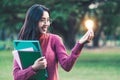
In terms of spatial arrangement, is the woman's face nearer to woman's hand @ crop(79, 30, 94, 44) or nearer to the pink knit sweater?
the pink knit sweater

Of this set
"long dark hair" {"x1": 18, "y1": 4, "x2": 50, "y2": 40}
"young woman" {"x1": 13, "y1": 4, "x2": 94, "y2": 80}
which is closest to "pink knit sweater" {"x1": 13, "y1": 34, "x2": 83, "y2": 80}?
"young woman" {"x1": 13, "y1": 4, "x2": 94, "y2": 80}

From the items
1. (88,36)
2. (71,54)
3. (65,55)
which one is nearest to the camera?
(88,36)

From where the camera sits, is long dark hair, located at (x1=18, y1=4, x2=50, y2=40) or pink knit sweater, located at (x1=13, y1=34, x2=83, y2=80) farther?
long dark hair, located at (x1=18, y1=4, x2=50, y2=40)

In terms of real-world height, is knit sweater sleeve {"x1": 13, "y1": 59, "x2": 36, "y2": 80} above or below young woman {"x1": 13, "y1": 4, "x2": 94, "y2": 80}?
below

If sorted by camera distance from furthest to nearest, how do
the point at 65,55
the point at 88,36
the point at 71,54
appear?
the point at 65,55, the point at 71,54, the point at 88,36

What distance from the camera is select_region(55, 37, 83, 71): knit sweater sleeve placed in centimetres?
413

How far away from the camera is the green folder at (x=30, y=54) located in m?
4.15

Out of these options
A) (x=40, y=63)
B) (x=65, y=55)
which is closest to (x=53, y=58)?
(x=65, y=55)

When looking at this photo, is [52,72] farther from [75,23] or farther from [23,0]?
[75,23]

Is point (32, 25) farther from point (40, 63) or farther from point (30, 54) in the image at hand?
point (40, 63)

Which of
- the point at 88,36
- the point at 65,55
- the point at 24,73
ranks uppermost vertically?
the point at 88,36

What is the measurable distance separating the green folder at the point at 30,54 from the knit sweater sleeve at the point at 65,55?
0.57ft

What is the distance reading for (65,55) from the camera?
4.25 meters

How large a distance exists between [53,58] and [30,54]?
0.20 metres
